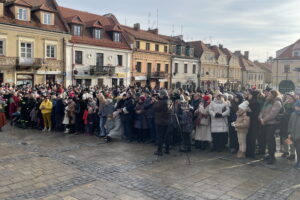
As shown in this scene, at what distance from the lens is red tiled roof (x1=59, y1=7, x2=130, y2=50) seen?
29.6 m

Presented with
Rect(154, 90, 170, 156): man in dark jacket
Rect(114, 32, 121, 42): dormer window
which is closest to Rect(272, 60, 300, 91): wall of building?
Rect(114, 32, 121, 42): dormer window

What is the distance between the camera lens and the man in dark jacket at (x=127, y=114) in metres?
9.78

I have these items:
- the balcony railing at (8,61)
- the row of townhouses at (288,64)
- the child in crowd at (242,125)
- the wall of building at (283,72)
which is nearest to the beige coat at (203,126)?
the child in crowd at (242,125)

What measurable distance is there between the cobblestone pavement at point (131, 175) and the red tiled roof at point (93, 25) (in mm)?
22321

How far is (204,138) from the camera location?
867 centimetres

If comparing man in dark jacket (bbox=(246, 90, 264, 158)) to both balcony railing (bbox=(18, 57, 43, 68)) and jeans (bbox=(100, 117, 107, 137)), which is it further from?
balcony railing (bbox=(18, 57, 43, 68))

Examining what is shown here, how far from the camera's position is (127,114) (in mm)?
9867

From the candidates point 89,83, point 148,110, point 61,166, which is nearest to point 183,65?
point 89,83

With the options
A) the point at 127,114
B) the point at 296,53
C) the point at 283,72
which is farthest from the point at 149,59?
the point at 127,114

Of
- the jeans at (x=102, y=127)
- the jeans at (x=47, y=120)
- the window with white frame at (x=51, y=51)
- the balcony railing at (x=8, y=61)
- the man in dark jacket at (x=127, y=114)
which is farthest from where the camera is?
the window with white frame at (x=51, y=51)

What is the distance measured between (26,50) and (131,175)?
22.6m

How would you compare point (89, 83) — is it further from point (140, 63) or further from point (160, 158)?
point (160, 158)

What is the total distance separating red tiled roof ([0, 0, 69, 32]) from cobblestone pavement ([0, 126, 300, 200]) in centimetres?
1858

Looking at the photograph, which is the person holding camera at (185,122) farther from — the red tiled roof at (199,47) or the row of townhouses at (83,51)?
the red tiled roof at (199,47)
